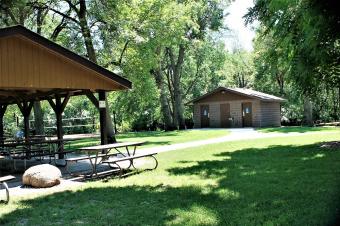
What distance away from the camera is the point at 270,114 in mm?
36250

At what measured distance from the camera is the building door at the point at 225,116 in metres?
37.5

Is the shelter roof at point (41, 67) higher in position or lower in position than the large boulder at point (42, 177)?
higher

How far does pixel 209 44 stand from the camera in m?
43.1

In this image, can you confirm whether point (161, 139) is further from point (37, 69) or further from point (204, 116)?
point (204, 116)

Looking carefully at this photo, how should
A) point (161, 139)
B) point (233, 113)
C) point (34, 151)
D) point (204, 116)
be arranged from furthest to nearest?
point (204, 116) → point (233, 113) → point (161, 139) → point (34, 151)

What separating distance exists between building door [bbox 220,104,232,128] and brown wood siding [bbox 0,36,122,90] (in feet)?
84.5

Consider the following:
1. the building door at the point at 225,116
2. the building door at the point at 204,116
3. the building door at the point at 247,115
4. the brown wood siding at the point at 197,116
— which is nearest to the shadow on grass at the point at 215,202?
the building door at the point at 247,115

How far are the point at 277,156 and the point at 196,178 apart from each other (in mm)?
4243

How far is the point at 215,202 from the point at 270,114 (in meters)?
30.2

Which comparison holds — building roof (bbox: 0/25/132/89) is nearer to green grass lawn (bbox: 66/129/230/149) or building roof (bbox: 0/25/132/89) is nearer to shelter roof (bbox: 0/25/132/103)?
shelter roof (bbox: 0/25/132/103)

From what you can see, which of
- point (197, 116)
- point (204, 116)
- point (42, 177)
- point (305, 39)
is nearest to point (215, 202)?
point (305, 39)

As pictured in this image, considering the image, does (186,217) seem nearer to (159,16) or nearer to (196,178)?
(196,178)

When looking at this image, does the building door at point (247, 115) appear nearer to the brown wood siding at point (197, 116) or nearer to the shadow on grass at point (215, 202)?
the brown wood siding at point (197, 116)

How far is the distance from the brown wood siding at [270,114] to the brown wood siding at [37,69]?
81.1 ft
